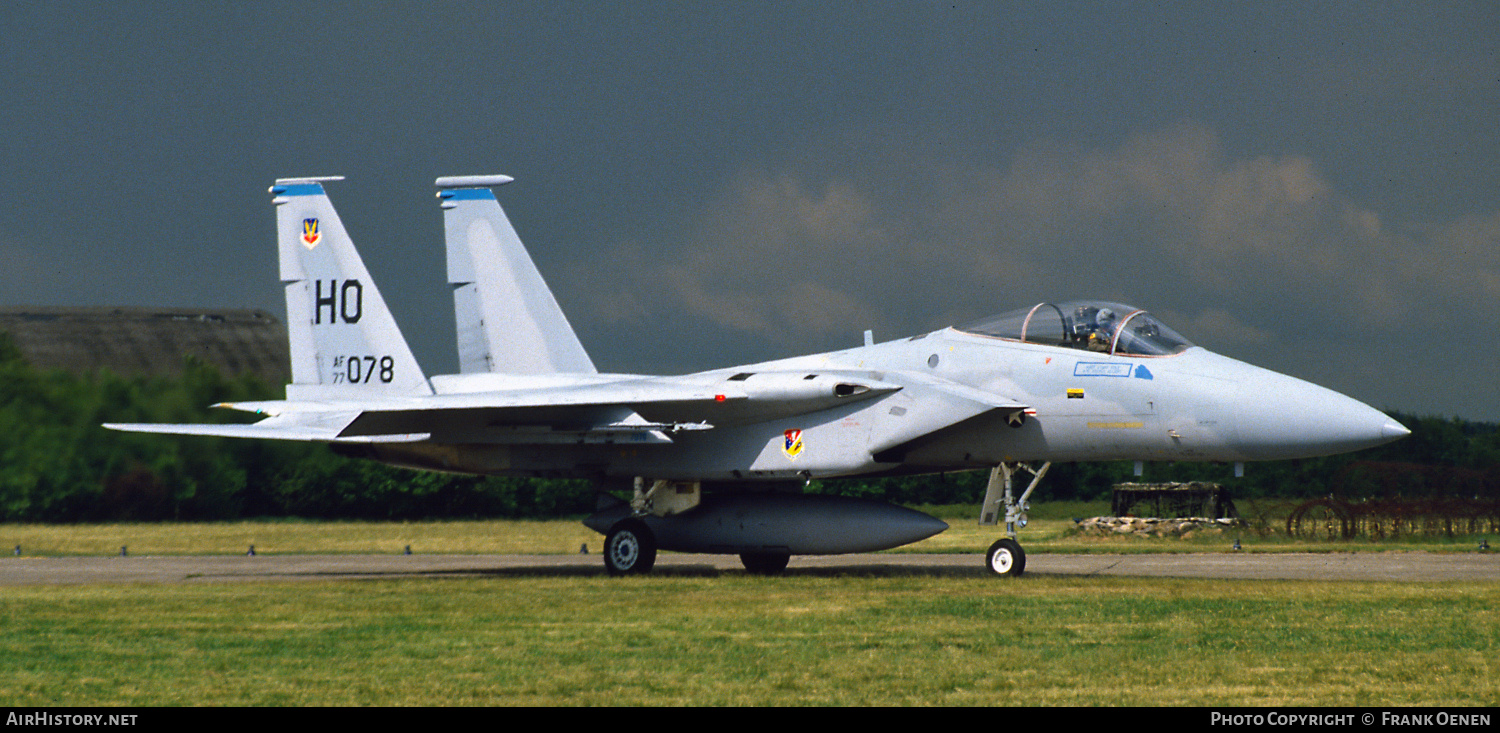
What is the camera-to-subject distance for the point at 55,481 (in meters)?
20.3

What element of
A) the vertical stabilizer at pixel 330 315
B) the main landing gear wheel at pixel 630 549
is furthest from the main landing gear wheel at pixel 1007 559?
the vertical stabilizer at pixel 330 315

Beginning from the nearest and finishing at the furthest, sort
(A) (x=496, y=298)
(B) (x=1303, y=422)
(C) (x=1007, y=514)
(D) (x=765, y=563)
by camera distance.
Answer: (B) (x=1303, y=422), (C) (x=1007, y=514), (D) (x=765, y=563), (A) (x=496, y=298)

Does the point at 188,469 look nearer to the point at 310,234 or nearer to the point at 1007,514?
the point at 310,234

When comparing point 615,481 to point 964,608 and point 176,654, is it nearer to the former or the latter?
point 964,608

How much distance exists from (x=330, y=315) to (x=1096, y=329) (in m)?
9.55

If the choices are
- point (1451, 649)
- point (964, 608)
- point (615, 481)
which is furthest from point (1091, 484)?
point (1451, 649)

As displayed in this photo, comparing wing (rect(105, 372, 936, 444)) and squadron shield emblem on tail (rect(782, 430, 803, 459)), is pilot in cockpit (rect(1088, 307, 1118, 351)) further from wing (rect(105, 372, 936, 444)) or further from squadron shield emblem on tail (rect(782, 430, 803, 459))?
squadron shield emblem on tail (rect(782, 430, 803, 459))

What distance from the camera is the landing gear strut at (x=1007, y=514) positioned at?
44.4ft

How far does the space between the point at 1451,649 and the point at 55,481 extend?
62.0 ft

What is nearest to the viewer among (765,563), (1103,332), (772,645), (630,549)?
(772,645)

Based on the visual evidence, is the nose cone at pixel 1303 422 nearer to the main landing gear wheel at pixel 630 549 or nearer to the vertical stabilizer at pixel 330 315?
the main landing gear wheel at pixel 630 549

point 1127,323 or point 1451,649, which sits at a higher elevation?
point 1127,323

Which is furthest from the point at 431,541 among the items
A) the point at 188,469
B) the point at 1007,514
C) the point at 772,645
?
the point at 772,645

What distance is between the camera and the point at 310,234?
1741 cm
